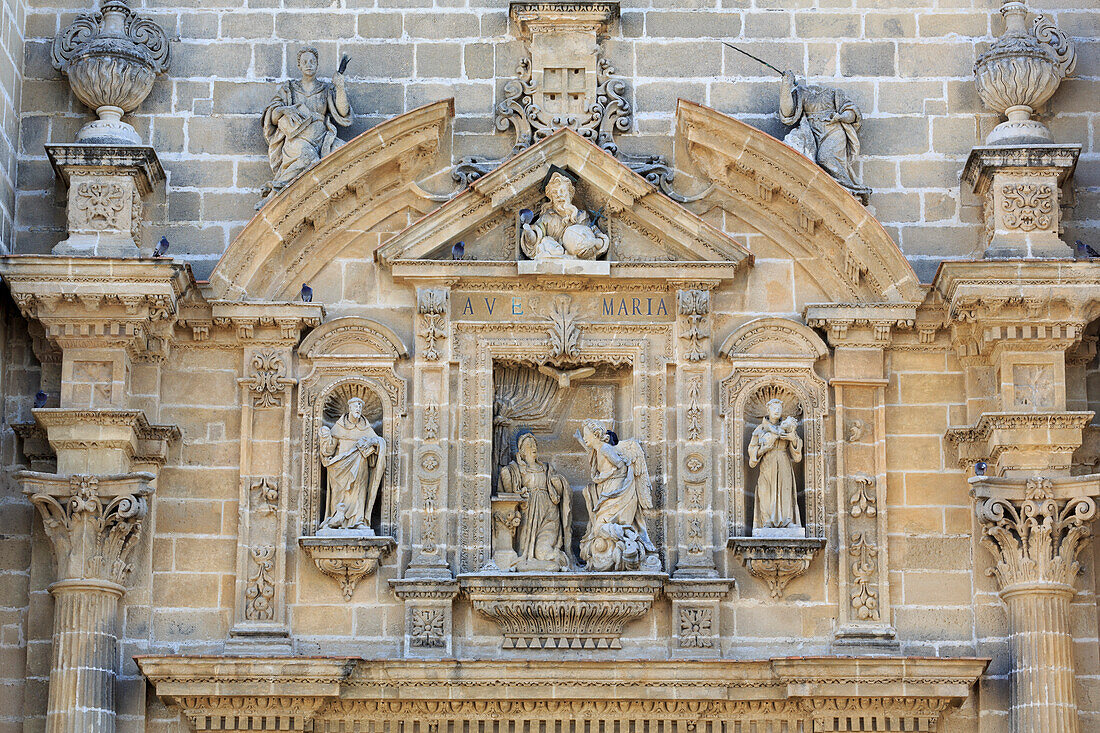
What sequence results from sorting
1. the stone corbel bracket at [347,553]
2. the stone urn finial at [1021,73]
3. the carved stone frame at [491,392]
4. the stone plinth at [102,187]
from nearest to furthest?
the stone corbel bracket at [347,553], the carved stone frame at [491,392], the stone plinth at [102,187], the stone urn finial at [1021,73]

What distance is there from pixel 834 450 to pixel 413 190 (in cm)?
371

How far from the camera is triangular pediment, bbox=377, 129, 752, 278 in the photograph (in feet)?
54.7

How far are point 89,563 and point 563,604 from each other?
3.34 meters

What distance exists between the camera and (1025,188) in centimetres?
1656

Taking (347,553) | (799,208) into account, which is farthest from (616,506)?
(799,208)

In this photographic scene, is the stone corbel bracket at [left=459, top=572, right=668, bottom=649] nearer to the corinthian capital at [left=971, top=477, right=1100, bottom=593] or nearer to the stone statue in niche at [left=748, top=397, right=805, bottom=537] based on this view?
the stone statue in niche at [left=748, top=397, right=805, bottom=537]

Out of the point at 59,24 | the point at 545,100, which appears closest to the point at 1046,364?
the point at 545,100

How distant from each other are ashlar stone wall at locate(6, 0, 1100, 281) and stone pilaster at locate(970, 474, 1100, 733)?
6.60ft

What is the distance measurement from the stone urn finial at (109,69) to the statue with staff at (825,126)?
A: 483 cm

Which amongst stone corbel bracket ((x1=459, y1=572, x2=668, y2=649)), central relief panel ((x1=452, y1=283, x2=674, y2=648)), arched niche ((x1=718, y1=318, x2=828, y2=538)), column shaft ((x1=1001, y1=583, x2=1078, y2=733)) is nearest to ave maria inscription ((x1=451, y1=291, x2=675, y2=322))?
central relief panel ((x1=452, y1=283, x2=674, y2=648))

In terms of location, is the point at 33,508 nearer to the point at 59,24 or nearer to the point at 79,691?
the point at 79,691

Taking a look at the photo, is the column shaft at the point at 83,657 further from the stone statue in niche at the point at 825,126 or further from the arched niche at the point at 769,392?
the stone statue in niche at the point at 825,126

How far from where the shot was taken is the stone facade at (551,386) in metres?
15.8

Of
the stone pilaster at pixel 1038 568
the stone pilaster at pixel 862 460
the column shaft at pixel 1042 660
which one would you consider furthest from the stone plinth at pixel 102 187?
the column shaft at pixel 1042 660
